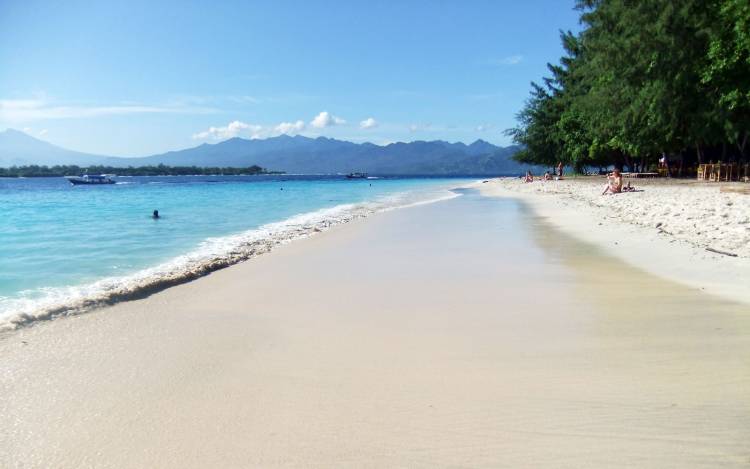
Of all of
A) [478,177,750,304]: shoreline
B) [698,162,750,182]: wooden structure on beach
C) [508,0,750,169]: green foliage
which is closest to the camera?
[478,177,750,304]: shoreline

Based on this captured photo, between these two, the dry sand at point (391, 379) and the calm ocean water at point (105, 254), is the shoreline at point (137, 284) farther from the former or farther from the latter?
the dry sand at point (391, 379)

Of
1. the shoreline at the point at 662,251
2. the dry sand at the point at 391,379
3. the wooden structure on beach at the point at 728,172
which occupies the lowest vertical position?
the dry sand at the point at 391,379

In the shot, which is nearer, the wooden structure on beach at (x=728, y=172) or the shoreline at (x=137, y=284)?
the shoreline at (x=137, y=284)

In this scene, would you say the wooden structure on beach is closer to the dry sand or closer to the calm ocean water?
the calm ocean water

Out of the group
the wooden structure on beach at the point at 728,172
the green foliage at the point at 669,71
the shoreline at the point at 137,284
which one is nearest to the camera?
the shoreline at the point at 137,284

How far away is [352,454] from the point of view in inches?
127

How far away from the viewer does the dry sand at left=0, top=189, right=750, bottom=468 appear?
3279 mm

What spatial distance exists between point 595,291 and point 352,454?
210 inches

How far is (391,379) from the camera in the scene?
4.40 meters

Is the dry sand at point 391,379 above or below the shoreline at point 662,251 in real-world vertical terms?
below

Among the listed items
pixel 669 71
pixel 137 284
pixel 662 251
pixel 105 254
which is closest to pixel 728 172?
pixel 669 71

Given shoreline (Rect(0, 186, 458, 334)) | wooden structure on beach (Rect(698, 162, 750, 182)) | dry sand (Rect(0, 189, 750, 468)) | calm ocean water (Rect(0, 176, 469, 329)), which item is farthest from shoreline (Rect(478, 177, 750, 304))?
wooden structure on beach (Rect(698, 162, 750, 182))

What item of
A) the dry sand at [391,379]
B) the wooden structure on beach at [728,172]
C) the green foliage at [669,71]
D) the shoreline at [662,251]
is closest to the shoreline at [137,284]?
the dry sand at [391,379]

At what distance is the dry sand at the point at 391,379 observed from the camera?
10.8 feet
